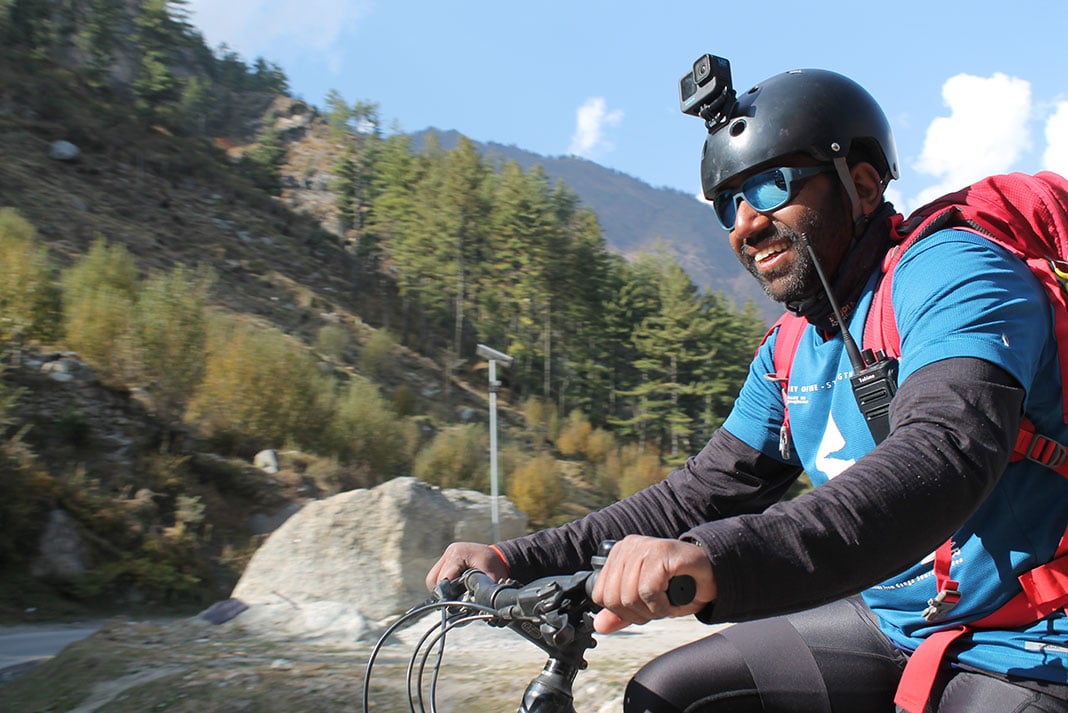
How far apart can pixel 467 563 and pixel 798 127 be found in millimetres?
1283

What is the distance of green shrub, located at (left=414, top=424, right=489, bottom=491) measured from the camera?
2678 cm

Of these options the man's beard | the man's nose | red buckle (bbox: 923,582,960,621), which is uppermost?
the man's nose

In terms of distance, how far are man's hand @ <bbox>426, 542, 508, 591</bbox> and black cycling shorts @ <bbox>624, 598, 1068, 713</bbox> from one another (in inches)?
16.2

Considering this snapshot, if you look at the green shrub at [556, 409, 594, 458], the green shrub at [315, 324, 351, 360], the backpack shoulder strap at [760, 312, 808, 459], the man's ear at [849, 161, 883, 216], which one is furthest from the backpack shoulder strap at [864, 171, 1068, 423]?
the green shrub at [556, 409, 594, 458]

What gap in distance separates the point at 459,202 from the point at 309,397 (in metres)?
23.5

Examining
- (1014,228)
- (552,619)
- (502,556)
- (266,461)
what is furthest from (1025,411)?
(266,461)

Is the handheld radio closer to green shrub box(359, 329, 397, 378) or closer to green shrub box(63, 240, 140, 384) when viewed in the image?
green shrub box(63, 240, 140, 384)

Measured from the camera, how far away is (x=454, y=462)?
2775 cm

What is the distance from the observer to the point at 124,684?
509 cm

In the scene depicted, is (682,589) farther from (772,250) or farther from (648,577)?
(772,250)

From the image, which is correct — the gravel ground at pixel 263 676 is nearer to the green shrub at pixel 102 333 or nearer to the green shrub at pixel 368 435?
the green shrub at pixel 102 333

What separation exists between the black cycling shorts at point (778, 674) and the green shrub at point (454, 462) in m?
24.6

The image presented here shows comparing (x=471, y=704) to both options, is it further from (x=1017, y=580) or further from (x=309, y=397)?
(x=309, y=397)

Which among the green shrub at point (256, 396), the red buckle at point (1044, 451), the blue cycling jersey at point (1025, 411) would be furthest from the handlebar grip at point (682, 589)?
the green shrub at point (256, 396)
